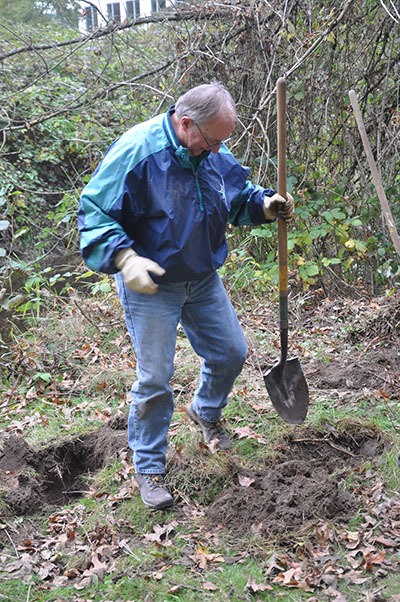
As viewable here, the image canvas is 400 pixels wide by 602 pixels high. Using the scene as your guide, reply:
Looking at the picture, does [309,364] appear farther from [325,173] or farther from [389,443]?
[325,173]

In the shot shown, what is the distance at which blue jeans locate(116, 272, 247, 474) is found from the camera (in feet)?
11.3

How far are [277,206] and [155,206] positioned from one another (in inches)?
32.4

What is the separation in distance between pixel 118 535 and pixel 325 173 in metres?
5.04

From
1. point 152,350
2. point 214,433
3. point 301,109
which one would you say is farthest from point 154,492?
point 301,109

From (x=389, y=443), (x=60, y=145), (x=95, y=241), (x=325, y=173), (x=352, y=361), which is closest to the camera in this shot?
(x=95, y=241)

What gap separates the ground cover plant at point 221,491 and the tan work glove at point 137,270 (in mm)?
1225

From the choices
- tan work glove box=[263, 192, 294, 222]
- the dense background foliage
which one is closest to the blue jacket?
tan work glove box=[263, 192, 294, 222]

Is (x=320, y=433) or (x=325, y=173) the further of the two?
(x=325, y=173)

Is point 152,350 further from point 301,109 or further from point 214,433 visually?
point 301,109

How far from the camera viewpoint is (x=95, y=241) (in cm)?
310

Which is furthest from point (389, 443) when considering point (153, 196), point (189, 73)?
point (189, 73)

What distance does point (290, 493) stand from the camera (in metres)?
3.48

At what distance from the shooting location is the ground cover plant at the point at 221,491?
120 inches

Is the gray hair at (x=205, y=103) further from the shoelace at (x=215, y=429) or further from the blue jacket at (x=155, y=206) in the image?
the shoelace at (x=215, y=429)
